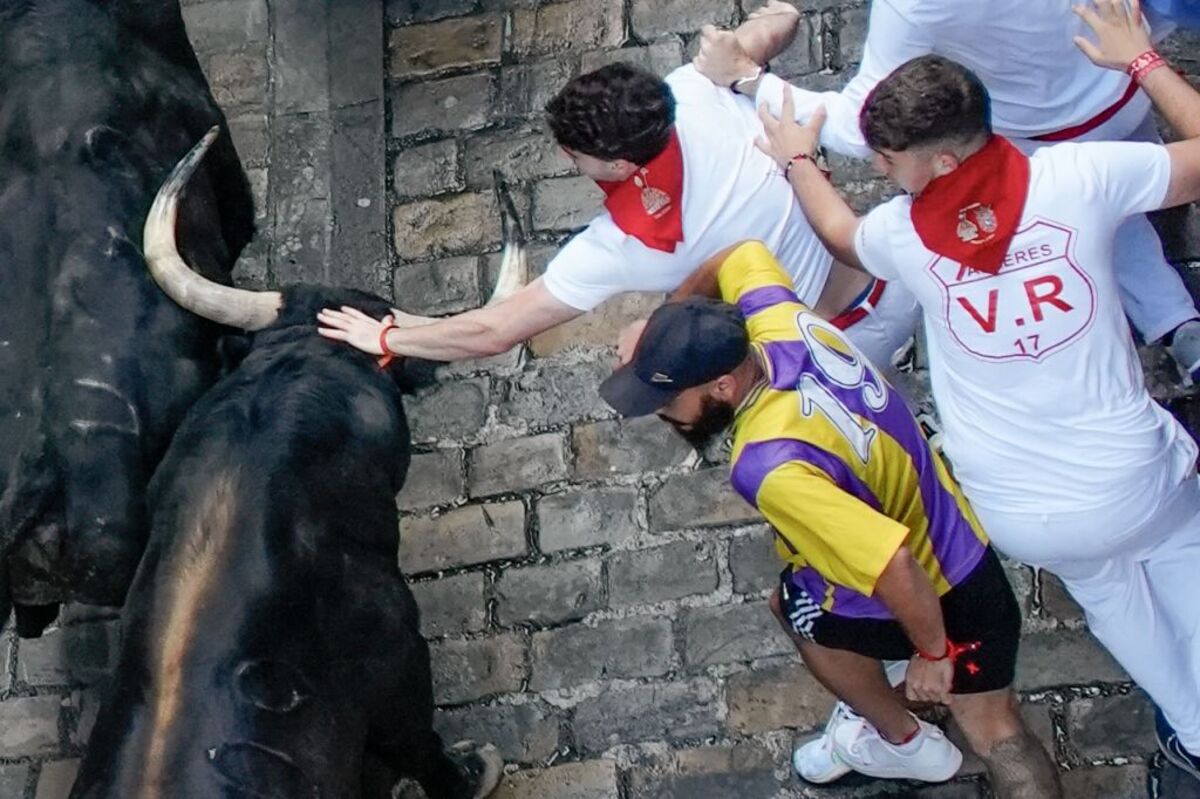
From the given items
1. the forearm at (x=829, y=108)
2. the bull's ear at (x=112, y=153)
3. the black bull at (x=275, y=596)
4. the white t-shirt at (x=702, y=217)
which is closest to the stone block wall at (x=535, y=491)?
the black bull at (x=275, y=596)

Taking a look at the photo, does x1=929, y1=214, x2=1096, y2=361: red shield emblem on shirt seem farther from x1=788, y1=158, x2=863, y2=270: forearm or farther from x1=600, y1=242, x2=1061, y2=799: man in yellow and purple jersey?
x1=788, y1=158, x2=863, y2=270: forearm

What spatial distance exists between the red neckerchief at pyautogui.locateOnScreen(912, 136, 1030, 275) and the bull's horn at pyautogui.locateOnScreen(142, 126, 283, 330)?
205 cm

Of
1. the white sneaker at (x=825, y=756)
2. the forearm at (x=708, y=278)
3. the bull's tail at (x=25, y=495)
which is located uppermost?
the forearm at (x=708, y=278)

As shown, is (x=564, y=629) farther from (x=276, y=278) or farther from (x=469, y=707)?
(x=276, y=278)

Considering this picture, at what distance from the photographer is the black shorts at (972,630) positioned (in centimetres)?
339

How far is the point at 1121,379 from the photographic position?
10.9ft

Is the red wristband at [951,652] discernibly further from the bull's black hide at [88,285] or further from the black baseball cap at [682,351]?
the bull's black hide at [88,285]

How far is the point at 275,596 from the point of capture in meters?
3.74

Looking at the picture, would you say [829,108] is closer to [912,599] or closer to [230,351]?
[912,599]

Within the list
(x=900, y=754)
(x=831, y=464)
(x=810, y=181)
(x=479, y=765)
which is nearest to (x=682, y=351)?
(x=831, y=464)

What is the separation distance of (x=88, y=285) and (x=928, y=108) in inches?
101

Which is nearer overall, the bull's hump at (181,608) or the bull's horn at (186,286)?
the bull's hump at (181,608)

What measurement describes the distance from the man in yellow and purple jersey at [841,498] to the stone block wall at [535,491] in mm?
801

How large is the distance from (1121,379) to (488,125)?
3059 millimetres
